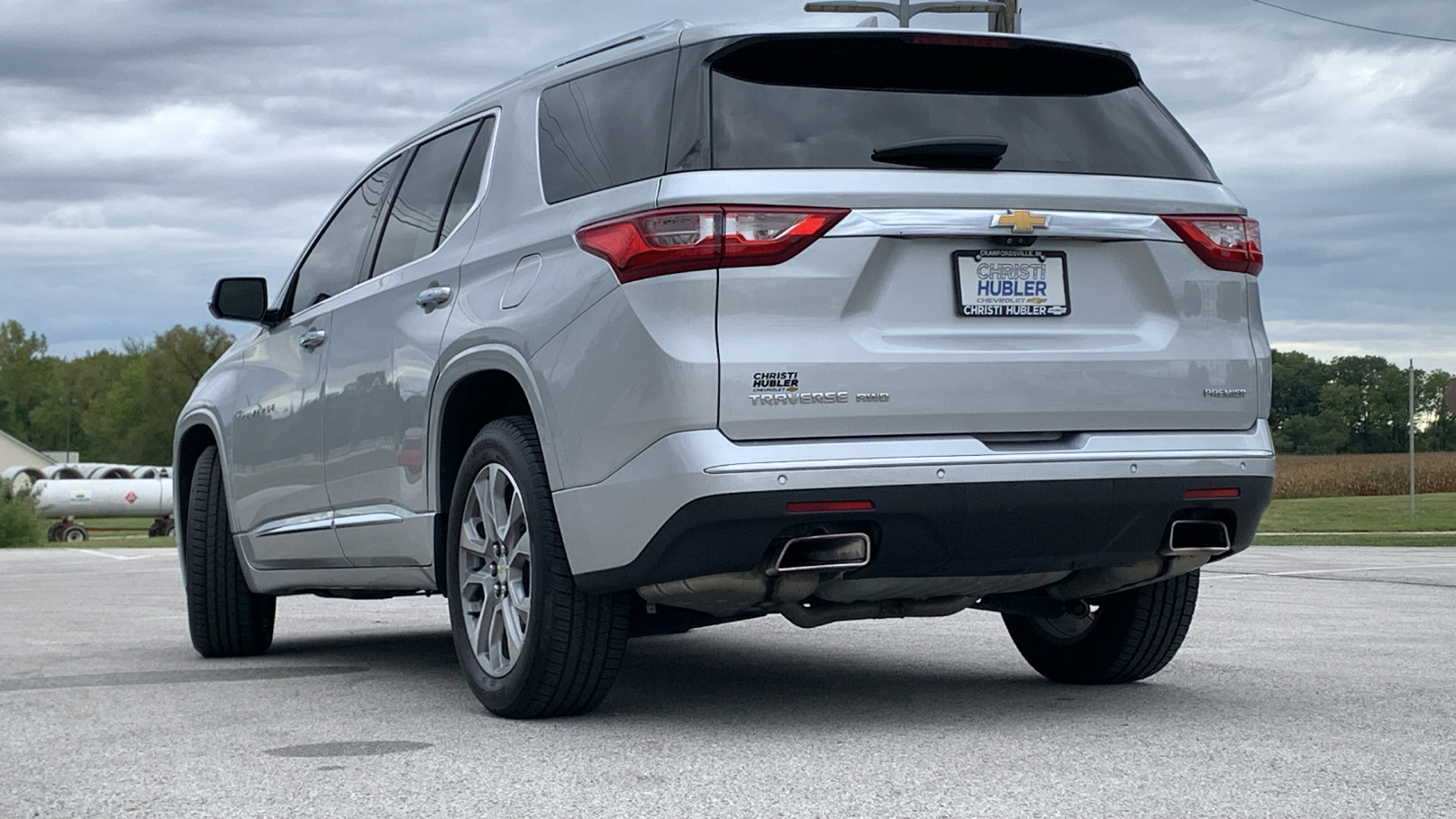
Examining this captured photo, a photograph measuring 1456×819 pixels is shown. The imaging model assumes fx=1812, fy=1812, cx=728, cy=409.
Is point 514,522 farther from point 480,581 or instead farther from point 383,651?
point 383,651

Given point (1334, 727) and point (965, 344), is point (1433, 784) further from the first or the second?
point (965, 344)

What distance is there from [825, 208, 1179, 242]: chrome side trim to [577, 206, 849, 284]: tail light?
0.21 ft

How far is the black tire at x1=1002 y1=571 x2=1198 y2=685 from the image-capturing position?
5.80m

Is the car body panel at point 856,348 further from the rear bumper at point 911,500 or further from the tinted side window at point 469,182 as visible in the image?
the tinted side window at point 469,182

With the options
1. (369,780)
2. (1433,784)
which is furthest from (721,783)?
(1433,784)

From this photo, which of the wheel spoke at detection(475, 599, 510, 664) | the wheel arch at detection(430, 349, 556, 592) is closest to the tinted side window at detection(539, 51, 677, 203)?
the wheel arch at detection(430, 349, 556, 592)

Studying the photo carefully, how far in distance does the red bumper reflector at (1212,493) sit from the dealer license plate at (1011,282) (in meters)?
0.61

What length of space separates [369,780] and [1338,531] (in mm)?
25410

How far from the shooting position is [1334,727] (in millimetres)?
4891

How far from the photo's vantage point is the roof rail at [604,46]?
5.20m

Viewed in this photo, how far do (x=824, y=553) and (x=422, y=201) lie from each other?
238 cm

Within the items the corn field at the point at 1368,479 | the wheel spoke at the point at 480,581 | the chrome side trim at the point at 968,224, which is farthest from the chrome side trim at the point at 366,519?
the corn field at the point at 1368,479

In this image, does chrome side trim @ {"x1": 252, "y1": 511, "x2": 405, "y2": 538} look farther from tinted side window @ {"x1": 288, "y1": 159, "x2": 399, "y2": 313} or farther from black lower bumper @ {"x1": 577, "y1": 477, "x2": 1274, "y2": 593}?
black lower bumper @ {"x1": 577, "y1": 477, "x2": 1274, "y2": 593}

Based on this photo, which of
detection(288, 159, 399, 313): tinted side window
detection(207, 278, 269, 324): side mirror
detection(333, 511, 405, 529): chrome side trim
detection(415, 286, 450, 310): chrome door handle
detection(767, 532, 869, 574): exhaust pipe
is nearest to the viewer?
detection(767, 532, 869, 574): exhaust pipe
